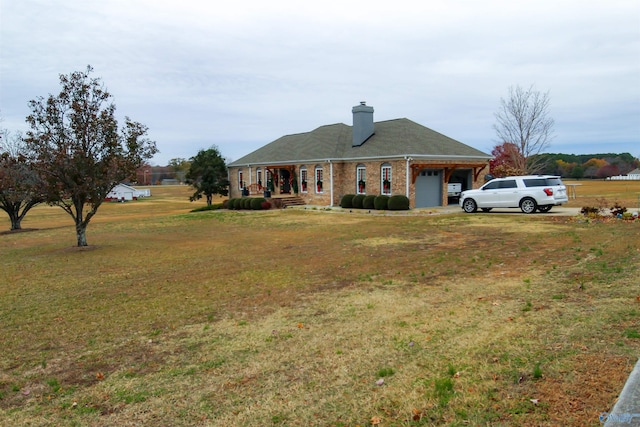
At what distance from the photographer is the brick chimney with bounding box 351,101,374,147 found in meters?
30.5

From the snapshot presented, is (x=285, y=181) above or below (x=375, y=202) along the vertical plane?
above

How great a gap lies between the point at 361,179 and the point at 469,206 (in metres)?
8.17

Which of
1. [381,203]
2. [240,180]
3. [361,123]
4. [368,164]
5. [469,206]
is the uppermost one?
[361,123]

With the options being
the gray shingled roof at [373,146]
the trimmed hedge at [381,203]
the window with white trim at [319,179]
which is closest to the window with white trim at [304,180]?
the gray shingled roof at [373,146]

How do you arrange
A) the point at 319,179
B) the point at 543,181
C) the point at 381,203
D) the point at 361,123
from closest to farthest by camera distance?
the point at 543,181 → the point at 381,203 → the point at 361,123 → the point at 319,179

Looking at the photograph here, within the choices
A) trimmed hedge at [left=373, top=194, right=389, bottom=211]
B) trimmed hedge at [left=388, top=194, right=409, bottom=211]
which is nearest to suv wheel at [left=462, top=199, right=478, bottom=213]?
trimmed hedge at [left=388, top=194, right=409, bottom=211]

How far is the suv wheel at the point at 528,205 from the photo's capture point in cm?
2048

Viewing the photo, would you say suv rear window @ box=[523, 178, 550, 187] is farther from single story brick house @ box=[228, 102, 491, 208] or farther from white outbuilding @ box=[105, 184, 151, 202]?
white outbuilding @ box=[105, 184, 151, 202]

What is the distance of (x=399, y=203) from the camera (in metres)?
25.0

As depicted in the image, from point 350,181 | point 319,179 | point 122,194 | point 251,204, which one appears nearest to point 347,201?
point 350,181

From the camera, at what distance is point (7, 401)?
Result: 4.34 meters

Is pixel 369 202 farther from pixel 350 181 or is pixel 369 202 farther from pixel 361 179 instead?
pixel 350 181

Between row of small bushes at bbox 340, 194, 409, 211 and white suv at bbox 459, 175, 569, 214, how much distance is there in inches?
142

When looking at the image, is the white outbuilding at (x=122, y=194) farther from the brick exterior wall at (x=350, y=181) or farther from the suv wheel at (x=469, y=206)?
the suv wheel at (x=469, y=206)
